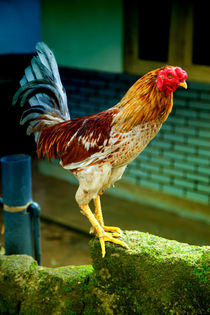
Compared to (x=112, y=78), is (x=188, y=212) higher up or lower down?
lower down

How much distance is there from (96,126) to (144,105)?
0.32 meters

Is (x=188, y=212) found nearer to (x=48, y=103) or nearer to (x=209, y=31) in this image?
(x=209, y=31)

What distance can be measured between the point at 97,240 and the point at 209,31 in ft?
11.5

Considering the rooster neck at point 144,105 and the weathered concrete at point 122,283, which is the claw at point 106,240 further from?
the rooster neck at point 144,105

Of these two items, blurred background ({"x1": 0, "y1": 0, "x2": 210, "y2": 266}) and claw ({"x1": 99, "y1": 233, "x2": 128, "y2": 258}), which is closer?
claw ({"x1": 99, "y1": 233, "x2": 128, "y2": 258})

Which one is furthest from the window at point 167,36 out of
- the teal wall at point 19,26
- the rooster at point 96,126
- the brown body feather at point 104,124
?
the brown body feather at point 104,124

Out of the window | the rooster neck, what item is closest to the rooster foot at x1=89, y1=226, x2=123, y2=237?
the rooster neck

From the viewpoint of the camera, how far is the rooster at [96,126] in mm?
2332

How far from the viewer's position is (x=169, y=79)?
2.24 m

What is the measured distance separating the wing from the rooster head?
321 mm

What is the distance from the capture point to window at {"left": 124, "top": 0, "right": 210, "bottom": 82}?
526 centimetres

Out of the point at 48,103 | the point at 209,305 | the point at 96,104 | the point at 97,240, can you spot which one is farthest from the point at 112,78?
the point at 209,305

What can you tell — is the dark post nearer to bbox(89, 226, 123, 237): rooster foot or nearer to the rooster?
the rooster

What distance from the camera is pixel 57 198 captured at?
6590 millimetres
